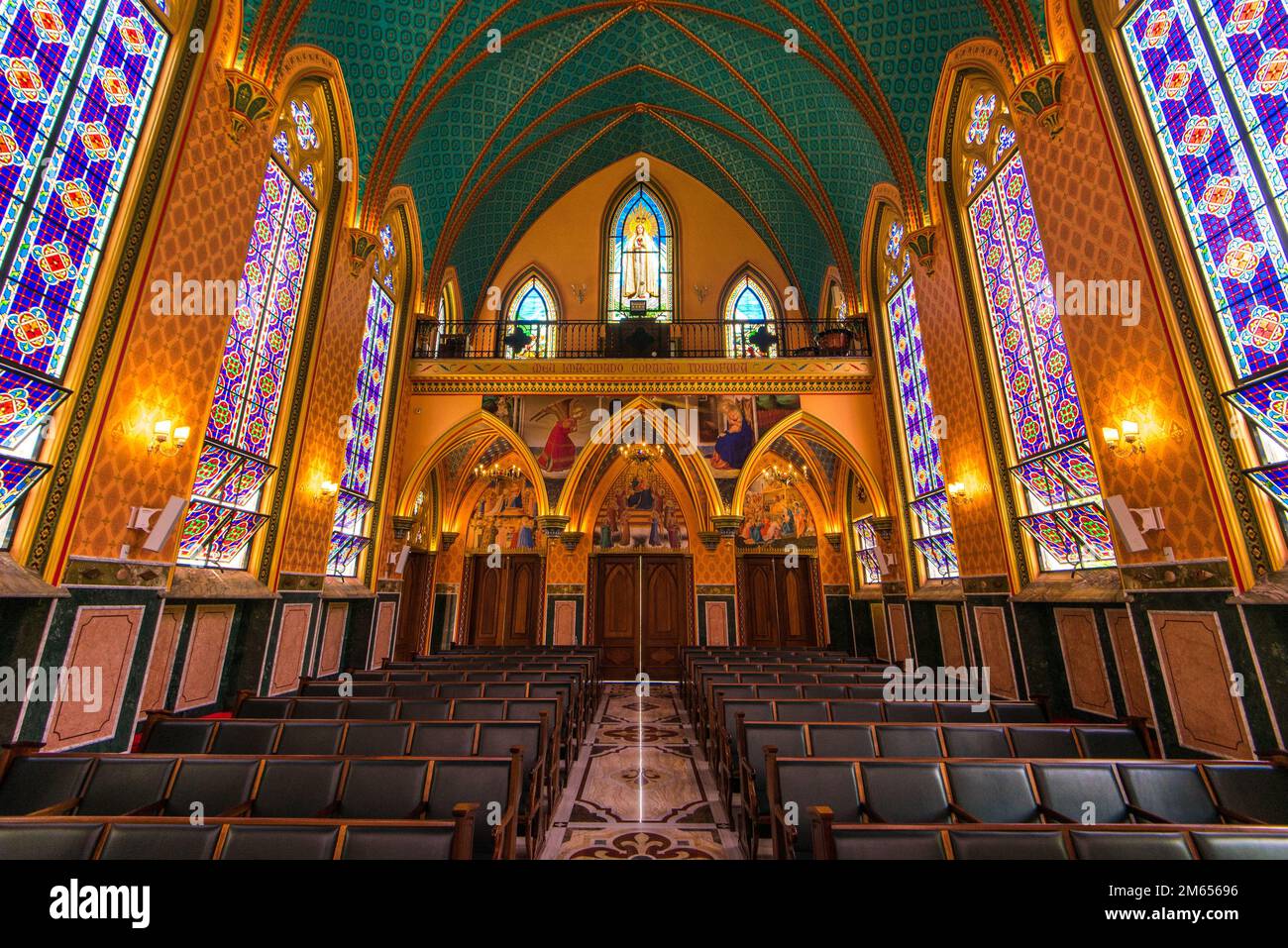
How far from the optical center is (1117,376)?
225 inches

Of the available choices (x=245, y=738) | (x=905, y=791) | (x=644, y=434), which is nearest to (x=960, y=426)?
(x=644, y=434)

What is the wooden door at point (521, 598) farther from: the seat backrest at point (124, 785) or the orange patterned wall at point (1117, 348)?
the orange patterned wall at point (1117, 348)

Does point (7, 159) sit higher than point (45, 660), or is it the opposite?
point (7, 159)

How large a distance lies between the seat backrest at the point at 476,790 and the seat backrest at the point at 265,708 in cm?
317

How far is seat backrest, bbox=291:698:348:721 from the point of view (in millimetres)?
5434

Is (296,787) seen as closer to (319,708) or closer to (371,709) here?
(371,709)

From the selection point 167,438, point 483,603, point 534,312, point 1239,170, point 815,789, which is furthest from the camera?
point 534,312

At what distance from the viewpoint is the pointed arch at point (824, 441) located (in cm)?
1191

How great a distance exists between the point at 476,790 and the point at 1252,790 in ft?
16.7

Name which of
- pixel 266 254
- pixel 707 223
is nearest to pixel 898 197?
pixel 707 223

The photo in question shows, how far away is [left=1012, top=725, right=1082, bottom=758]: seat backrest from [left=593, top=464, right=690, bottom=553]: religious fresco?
10.9 m

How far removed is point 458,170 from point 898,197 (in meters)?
9.71

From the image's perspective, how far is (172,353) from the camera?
5.58 m
